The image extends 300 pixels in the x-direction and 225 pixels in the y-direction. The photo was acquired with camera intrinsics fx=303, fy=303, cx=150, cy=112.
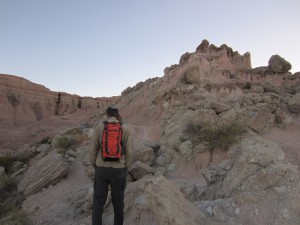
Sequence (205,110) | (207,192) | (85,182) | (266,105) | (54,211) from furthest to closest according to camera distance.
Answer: (266,105) → (205,110) → (85,182) → (54,211) → (207,192)

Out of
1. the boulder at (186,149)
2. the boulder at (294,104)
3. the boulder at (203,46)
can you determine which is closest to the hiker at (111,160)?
the boulder at (186,149)

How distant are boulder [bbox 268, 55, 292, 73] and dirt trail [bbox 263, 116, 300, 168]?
6.11m

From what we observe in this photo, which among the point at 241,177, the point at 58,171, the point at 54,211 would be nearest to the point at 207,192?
the point at 241,177

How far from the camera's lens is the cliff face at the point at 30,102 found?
1397 inches

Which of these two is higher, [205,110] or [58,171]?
[205,110]

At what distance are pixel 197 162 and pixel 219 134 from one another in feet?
3.30

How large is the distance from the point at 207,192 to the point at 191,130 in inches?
164

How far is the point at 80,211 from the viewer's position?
5.62 m

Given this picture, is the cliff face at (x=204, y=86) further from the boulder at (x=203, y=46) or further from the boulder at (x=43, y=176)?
the boulder at (x=43, y=176)

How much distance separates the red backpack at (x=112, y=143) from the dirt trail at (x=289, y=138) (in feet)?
20.0

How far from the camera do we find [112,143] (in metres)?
3.66

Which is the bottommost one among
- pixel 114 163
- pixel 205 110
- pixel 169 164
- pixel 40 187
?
pixel 40 187

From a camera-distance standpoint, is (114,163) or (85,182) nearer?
(114,163)

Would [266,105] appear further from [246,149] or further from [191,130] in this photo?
[246,149]
